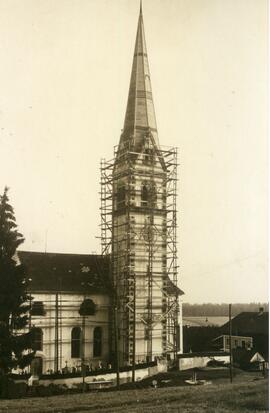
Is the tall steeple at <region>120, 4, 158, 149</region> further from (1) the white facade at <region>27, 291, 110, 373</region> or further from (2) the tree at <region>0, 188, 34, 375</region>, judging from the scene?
(2) the tree at <region>0, 188, 34, 375</region>

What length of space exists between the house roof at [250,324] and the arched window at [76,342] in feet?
47.1

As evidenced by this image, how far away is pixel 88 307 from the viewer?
1387 inches

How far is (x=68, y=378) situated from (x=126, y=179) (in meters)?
12.9

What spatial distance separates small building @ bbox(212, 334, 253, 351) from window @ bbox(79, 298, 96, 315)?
11.9m

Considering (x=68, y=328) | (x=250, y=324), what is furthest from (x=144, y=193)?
(x=250, y=324)

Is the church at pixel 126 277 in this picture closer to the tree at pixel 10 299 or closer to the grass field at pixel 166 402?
the tree at pixel 10 299

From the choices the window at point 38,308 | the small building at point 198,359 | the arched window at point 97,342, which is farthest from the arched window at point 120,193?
the small building at point 198,359

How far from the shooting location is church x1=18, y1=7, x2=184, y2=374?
33.6 metres

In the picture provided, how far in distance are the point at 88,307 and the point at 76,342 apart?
224 centimetres

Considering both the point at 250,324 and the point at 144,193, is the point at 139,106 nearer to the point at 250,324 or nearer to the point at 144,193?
the point at 144,193

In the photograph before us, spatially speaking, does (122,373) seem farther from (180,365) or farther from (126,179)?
(126,179)

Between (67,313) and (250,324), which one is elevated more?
(67,313)

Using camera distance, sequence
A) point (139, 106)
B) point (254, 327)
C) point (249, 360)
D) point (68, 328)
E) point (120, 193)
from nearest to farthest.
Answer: point (68, 328), point (249, 360), point (120, 193), point (139, 106), point (254, 327)

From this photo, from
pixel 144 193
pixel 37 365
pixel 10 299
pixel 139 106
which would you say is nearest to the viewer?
pixel 10 299
